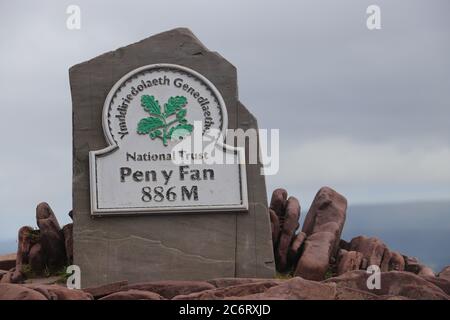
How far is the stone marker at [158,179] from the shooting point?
1398 cm

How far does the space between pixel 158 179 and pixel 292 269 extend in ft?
9.35

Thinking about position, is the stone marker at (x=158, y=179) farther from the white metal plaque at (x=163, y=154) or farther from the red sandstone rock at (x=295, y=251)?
the red sandstone rock at (x=295, y=251)

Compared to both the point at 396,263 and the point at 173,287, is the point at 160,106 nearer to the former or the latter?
the point at 173,287

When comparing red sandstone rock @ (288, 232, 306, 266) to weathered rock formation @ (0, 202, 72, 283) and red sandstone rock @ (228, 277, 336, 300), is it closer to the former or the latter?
red sandstone rock @ (228, 277, 336, 300)

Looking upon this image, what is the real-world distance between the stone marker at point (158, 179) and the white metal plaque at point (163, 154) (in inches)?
0.6

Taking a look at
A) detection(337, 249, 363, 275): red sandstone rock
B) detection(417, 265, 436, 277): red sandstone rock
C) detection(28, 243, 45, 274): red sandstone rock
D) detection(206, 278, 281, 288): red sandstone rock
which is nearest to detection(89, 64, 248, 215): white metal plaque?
detection(206, 278, 281, 288): red sandstone rock

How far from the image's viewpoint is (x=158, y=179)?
14.1 m

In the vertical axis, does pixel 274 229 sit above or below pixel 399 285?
above

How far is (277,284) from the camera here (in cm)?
1220

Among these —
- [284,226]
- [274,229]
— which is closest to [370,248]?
[284,226]

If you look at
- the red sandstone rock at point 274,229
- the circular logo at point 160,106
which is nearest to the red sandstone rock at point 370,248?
the red sandstone rock at point 274,229
